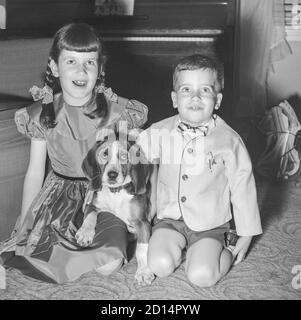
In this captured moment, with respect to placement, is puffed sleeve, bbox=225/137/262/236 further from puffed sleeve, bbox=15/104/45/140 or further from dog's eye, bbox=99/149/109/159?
puffed sleeve, bbox=15/104/45/140

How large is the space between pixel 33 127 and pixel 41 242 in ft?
1.09

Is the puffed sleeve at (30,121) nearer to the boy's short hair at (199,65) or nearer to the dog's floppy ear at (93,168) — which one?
the dog's floppy ear at (93,168)

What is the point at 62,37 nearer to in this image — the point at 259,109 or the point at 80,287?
the point at 80,287

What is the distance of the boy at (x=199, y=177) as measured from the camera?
4.45 ft

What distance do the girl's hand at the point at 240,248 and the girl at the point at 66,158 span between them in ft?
1.05

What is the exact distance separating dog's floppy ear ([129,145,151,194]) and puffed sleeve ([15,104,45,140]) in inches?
11.0

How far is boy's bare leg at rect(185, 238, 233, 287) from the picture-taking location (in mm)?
1329

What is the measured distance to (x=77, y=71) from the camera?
1395 millimetres

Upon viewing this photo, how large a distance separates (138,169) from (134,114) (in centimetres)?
17

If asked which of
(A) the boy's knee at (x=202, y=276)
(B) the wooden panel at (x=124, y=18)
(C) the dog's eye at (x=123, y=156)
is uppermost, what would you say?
(B) the wooden panel at (x=124, y=18)

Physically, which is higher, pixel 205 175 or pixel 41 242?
pixel 205 175

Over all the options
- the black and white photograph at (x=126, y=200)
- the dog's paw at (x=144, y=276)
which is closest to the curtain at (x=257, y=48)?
the black and white photograph at (x=126, y=200)

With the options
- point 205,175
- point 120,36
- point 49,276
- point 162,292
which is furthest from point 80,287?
point 120,36

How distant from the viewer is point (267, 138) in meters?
2.45
